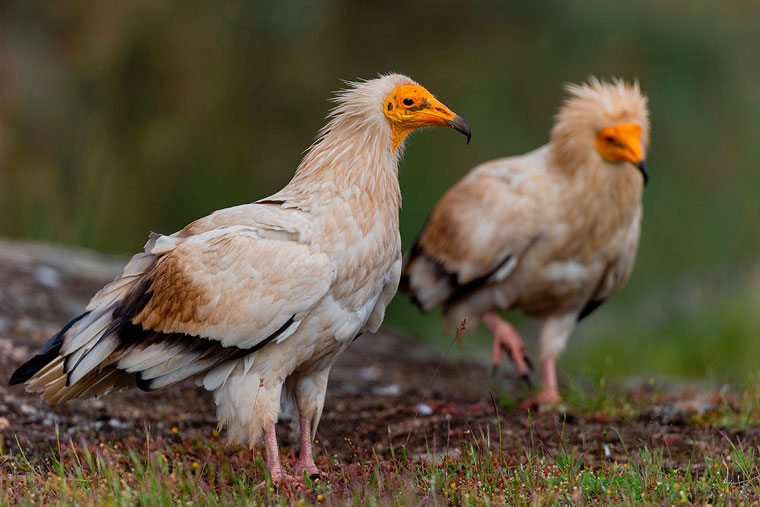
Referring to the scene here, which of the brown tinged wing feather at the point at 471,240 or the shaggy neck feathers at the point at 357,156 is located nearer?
the shaggy neck feathers at the point at 357,156

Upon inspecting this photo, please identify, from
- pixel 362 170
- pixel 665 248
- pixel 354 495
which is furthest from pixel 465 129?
pixel 665 248

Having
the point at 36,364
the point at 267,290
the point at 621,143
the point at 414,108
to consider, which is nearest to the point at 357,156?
the point at 414,108

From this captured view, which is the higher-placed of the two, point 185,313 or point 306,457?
point 185,313

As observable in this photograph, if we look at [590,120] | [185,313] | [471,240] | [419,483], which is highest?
[590,120]

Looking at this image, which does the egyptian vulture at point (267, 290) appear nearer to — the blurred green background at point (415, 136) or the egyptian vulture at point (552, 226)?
the egyptian vulture at point (552, 226)

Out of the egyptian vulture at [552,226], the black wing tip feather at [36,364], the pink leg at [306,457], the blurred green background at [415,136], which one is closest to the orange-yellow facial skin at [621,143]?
the egyptian vulture at [552,226]

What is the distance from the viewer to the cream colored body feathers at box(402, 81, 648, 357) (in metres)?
6.01

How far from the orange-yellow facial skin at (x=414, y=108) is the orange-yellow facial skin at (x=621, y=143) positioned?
6.32 ft

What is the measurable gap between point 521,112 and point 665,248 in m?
2.43

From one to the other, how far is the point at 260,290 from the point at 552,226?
2.66m

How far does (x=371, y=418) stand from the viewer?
18.0 ft

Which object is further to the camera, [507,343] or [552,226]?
[507,343]

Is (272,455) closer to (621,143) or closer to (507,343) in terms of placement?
(507,343)

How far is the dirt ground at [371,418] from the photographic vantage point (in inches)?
183
